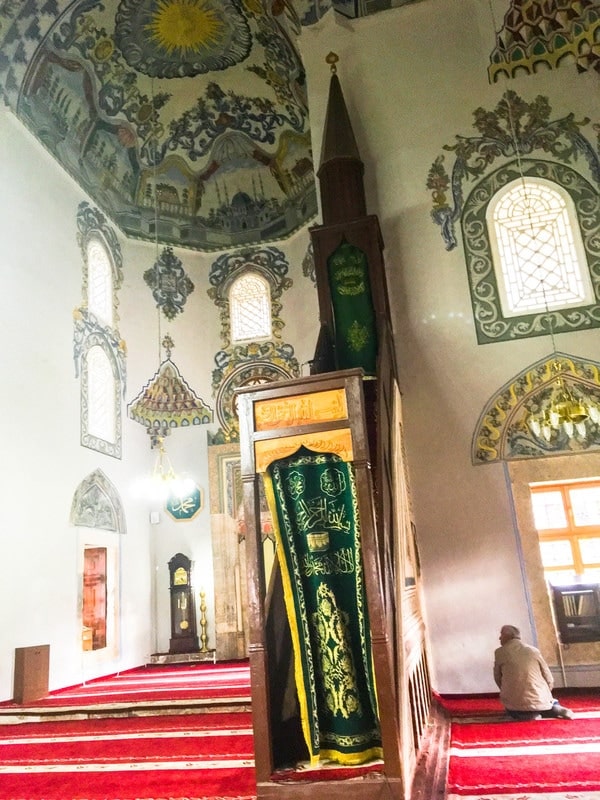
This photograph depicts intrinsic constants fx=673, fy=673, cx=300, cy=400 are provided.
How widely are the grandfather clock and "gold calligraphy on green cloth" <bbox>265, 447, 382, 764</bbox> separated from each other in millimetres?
6777

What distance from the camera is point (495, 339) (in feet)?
19.4

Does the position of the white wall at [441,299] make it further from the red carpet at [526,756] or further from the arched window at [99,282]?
the arched window at [99,282]

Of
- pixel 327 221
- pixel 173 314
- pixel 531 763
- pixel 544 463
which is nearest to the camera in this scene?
pixel 531 763

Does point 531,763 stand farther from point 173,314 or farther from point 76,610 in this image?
point 173,314

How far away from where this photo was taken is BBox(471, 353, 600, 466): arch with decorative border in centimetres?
559

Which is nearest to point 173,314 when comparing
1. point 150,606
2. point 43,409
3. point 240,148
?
point 240,148

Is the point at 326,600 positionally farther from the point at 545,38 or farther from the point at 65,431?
the point at 545,38

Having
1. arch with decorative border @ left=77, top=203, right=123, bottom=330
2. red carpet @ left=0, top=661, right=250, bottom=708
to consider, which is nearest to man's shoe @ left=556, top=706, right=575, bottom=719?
red carpet @ left=0, top=661, right=250, bottom=708

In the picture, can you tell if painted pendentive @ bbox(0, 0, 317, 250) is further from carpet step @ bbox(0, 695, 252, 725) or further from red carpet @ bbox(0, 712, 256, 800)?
red carpet @ bbox(0, 712, 256, 800)

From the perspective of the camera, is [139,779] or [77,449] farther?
[77,449]

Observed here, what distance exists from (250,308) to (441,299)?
5292 mm

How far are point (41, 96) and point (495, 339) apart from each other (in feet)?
20.4

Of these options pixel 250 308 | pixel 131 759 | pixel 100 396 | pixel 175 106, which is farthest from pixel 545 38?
pixel 131 759

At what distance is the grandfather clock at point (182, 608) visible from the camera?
9500 millimetres
